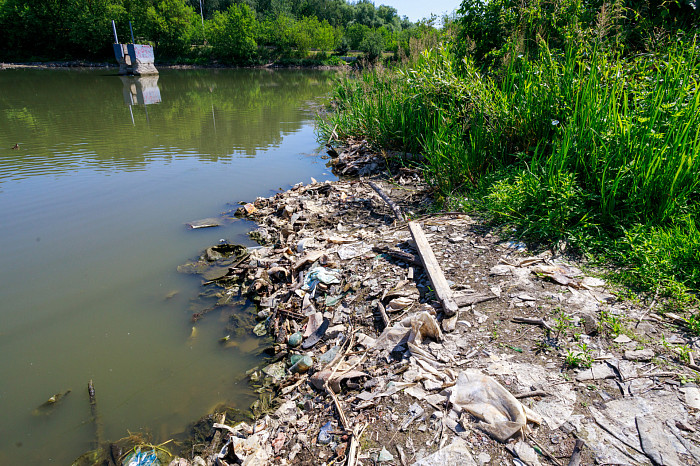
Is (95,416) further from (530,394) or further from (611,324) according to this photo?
(611,324)

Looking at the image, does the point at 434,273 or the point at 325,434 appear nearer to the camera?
the point at 325,434

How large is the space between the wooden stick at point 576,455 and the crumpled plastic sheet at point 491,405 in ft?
0.62

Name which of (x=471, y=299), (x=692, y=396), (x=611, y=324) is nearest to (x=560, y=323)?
(x=611, y=324)

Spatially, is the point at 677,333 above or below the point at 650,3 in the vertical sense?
below

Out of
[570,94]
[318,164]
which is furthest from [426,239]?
[318,164]

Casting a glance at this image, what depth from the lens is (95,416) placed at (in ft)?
10.0

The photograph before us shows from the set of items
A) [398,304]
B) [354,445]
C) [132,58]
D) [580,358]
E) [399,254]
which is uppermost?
[132,58]

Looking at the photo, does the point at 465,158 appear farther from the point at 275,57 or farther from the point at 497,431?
the point at 275,57

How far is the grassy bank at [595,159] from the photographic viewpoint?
304cm

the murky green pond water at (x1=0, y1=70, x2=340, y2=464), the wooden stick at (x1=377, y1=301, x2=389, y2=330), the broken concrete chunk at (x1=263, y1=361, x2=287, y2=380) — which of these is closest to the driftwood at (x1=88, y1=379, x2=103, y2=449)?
the murky green pond water at (x1=0, y1=70, x2=340, y2=464)

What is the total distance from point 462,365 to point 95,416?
117 inches

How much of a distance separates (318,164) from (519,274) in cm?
758

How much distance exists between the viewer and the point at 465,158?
15.9 ft

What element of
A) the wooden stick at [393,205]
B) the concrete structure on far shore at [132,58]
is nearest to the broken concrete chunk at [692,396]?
the wooden stick at [393,205]
